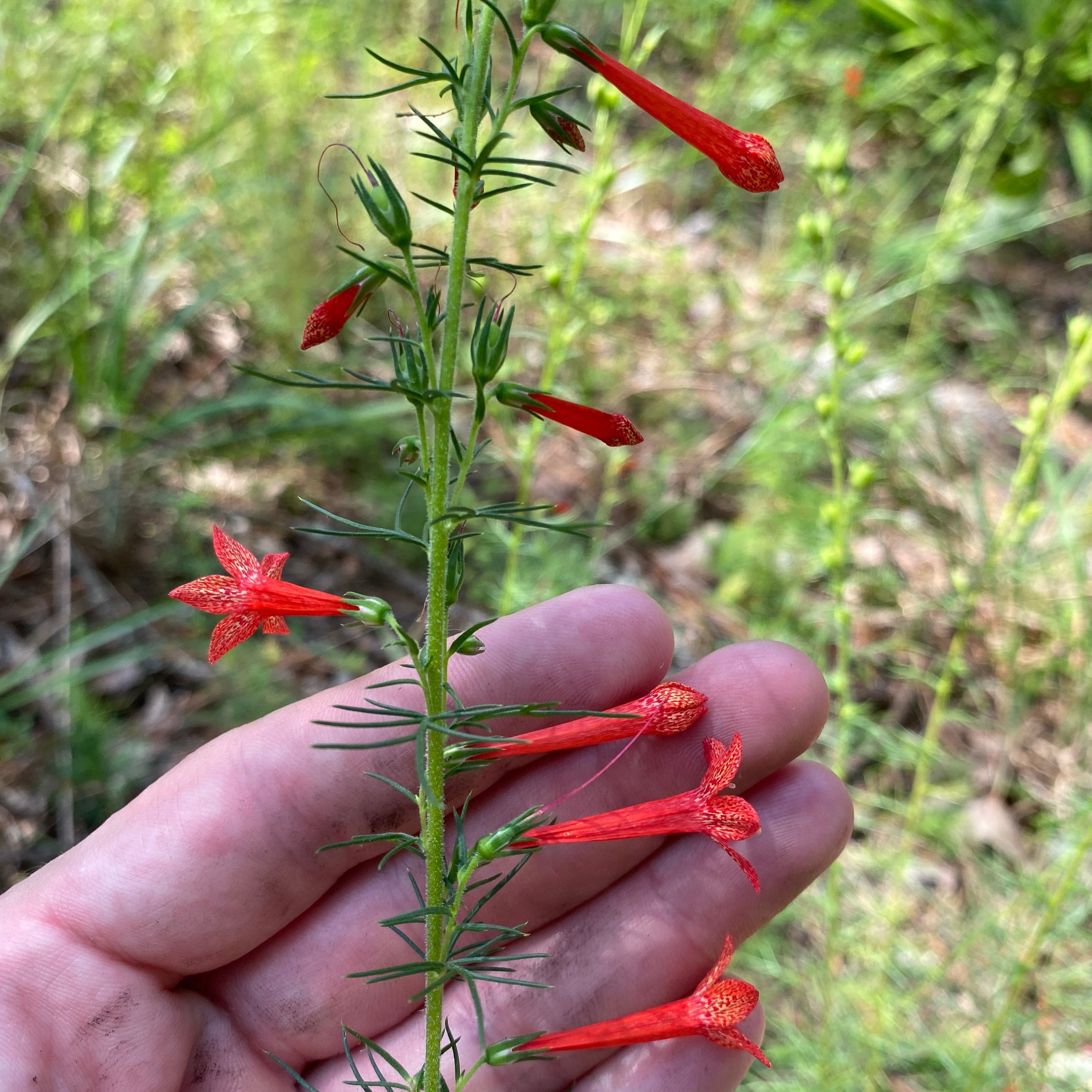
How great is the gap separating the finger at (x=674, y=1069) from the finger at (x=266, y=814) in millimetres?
820

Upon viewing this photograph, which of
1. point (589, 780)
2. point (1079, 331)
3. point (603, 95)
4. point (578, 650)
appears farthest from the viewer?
point (603, 95)

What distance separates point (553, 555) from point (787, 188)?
14.2 ft

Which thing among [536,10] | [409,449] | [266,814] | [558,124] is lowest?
[266,814]

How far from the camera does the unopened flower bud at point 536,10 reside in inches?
53.3

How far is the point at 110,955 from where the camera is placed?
6.73ft

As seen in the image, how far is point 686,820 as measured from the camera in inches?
66.0

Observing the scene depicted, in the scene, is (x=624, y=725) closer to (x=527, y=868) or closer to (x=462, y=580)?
(x=462, y=580)

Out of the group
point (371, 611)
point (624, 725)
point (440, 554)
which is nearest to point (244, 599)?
point (371, 611)

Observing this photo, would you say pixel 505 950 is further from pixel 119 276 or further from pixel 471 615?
pixel 119 276

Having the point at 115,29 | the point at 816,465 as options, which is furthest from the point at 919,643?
the point at 115,29

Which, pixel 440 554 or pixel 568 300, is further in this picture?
pixel 568 300

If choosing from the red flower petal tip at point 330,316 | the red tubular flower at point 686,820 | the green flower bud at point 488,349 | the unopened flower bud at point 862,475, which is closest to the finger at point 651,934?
the red tubular flower at point 686,820

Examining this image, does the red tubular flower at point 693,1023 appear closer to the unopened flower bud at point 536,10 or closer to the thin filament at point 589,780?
the thin filament at point 589,780

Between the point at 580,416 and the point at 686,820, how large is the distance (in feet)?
2.56
